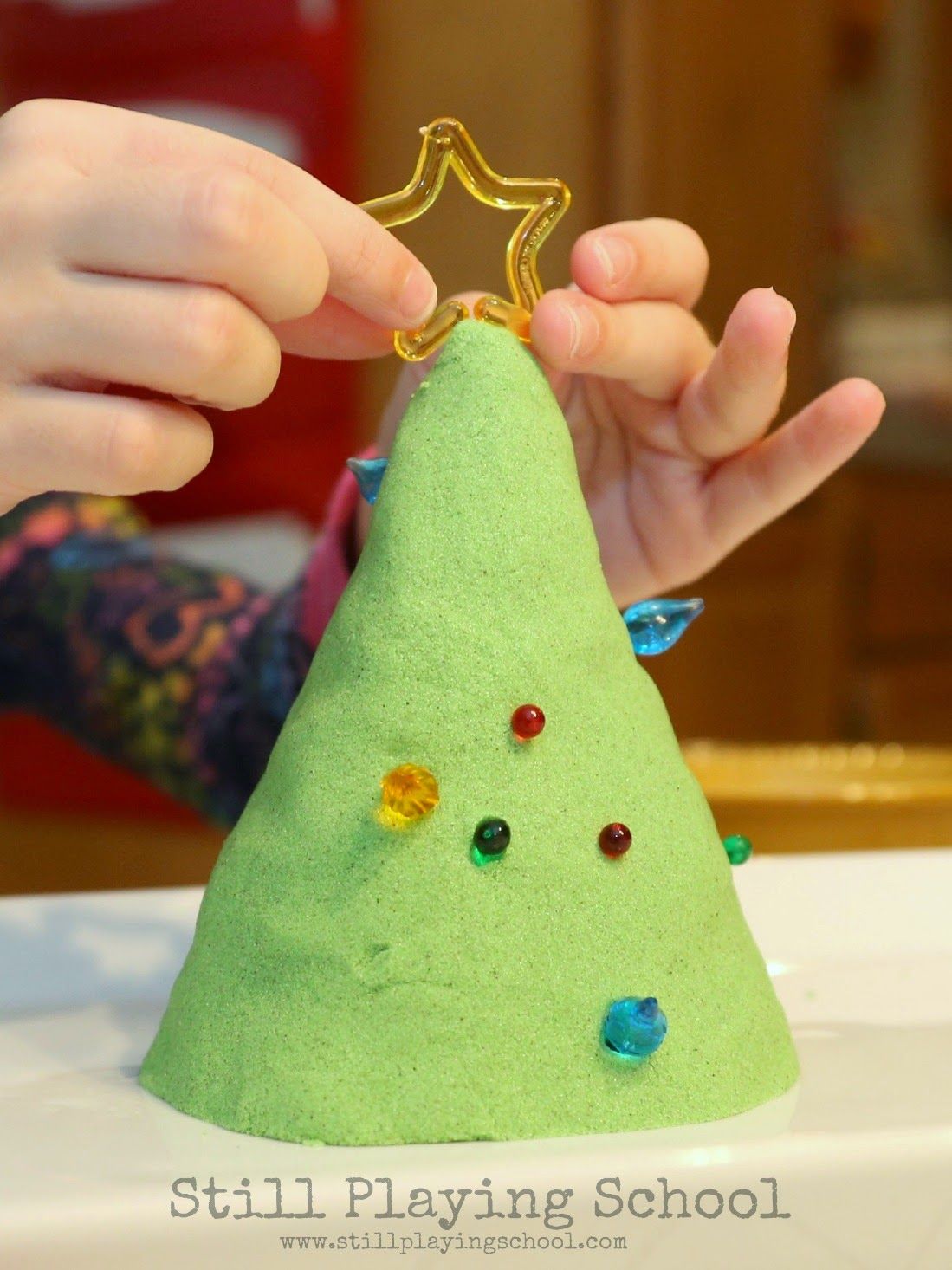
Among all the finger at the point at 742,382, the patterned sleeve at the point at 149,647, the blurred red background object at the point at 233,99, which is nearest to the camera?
the finger at the point at 742,382

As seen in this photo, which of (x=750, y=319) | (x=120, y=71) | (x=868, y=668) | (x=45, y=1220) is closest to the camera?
(x=45, y=1220)

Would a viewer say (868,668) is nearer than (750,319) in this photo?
No

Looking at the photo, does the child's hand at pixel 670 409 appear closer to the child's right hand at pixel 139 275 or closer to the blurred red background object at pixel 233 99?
the child's right hand at pixel 139 275

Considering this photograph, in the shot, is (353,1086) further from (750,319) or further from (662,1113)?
(750,319)

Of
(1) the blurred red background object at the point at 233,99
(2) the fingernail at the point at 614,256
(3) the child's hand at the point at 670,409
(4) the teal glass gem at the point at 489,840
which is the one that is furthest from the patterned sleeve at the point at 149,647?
(1) the blurred red background object at the point at 233,99

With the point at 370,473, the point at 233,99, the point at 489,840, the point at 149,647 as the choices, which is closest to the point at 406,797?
the point at 489,840

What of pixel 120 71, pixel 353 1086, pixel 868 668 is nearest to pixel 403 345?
pixel 353 1086
